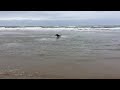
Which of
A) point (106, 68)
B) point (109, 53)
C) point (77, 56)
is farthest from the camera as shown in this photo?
point (109, 53)

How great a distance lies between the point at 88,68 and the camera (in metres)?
9.75
